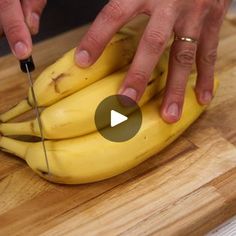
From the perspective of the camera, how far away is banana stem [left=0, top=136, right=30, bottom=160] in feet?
2.73

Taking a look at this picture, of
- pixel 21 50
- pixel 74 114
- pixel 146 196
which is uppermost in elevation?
pixel 21 50

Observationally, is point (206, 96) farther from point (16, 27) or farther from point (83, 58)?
point (16, 27)

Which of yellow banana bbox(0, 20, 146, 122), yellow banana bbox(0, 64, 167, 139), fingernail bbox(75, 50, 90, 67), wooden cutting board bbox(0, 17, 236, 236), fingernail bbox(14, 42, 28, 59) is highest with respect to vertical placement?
fingernail bbox(14, 42, 28, 59)

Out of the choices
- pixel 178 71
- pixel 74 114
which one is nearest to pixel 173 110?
pixel 178 71

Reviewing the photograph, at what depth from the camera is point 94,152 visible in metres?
0.78

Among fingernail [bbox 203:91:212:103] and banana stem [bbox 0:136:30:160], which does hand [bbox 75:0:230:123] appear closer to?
fingernail [bbox 203:91:212:103]

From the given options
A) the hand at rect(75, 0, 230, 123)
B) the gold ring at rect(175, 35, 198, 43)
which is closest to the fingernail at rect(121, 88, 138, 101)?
the hand at rect(75, 0, 230, 123)

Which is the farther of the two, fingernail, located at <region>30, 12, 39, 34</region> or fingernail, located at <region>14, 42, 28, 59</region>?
fingernail, located at <region>30, 12, 39, 34</region>

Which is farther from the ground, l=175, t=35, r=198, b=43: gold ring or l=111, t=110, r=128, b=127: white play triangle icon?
l=175, t=35, r=198, b=43: gold ring

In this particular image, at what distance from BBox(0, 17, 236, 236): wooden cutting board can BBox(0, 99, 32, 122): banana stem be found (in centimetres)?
7

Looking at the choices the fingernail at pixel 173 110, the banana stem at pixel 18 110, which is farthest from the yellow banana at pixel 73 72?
the fingernail at pixel 173 110

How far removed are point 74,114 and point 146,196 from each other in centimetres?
18

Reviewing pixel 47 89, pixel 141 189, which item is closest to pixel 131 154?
pixel 141 189

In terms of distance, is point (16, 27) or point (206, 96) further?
point (206, 96)
